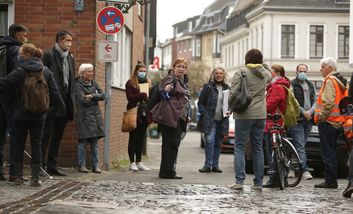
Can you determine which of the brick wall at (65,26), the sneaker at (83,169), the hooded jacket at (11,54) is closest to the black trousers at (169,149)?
the sneaker at (83,169)

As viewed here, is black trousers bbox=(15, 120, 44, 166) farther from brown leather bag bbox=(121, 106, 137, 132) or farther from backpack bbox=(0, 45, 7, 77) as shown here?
brown leather bag bbox=(121, 106, 137, 132)

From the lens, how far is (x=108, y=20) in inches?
555

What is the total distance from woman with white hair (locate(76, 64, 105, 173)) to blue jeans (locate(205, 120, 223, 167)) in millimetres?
2702

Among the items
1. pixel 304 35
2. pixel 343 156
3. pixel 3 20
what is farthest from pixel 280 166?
pixel 304 35

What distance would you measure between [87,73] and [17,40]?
224cm

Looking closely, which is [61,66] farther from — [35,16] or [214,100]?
[214,100]

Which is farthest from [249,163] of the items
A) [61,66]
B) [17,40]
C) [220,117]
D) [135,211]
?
[135,211]

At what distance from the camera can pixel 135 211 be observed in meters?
8.85

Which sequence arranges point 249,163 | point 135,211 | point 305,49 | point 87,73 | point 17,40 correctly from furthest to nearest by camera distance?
1. point 305,49
2. point 249,163
3. point 87,73
4. point 17,40
5. point 135,211

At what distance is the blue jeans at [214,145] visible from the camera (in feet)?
52.4

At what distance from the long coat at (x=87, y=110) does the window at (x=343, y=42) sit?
62091mm

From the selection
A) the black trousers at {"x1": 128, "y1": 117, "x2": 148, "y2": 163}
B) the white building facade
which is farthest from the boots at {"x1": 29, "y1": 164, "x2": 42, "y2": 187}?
the white building facade

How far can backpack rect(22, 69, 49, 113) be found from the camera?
10672mm

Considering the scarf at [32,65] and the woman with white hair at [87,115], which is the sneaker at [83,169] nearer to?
the woman with white hair at [87,115]
